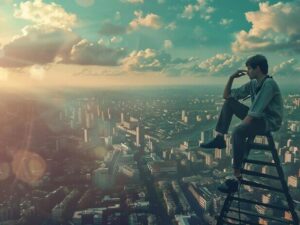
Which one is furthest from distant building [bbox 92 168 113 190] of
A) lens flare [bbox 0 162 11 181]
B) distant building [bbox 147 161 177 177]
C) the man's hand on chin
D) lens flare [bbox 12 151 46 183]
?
the man's hand on chin

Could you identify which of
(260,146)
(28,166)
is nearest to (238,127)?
(260,146)

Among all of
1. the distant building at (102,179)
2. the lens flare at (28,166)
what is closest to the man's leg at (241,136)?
the distant building at (102,179)

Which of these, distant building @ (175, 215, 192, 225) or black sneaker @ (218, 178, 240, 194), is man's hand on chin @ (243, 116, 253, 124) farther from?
distant building @ (175, 215, 192, 225)

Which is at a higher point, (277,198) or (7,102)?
(7,102)

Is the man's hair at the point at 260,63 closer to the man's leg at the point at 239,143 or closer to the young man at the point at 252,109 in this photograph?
the young man at the point at 252,109

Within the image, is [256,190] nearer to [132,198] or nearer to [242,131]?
[132,198]

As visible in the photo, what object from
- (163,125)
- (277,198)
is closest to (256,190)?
(277,198)
